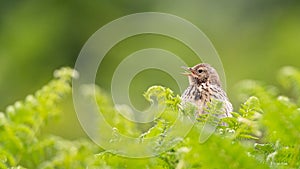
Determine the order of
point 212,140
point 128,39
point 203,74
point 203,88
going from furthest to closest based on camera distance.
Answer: point 128,39 < point 203,74 < point 203,88 < point 212,140

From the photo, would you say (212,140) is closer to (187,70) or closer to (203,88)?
(203,88)

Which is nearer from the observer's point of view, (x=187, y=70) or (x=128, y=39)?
(x=187, y=70)

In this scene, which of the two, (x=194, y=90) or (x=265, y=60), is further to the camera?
(x=265, y=60)

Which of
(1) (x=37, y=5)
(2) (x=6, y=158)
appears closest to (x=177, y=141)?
(2) (x=6, y=158)

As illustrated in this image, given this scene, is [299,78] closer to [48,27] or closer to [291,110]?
[291,110]

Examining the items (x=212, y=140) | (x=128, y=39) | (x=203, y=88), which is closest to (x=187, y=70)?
(x=203, y=88)
